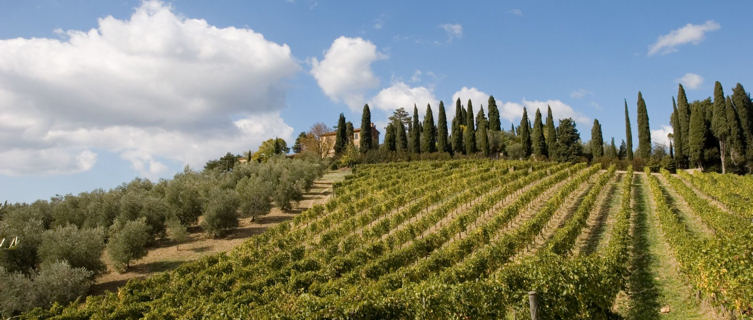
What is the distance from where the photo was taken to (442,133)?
67812mm

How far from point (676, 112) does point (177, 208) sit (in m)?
65.4

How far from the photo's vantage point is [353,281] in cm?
1231

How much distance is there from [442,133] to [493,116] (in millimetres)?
15443

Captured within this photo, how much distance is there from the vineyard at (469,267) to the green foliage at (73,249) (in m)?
2.10

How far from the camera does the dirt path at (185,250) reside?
1759cm

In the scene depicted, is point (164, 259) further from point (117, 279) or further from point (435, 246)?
point (435, 246)

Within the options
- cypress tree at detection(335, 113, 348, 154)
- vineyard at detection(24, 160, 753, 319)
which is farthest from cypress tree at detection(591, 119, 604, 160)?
cypress tree at detection(335, 113, 348, 154)

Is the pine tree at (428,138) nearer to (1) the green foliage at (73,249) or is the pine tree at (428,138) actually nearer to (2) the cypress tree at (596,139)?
(2) the cypress tree at (596,139)

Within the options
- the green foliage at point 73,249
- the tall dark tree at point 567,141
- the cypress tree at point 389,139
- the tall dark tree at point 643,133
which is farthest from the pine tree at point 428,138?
the green foliage at point 73,249

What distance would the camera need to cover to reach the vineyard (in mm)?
7824

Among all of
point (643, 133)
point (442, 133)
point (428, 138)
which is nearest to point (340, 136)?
point (428, 138)

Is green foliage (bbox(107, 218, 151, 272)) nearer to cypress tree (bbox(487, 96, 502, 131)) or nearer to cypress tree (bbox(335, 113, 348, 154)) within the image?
cypress tree (bbox(335, 113, 348, 154))

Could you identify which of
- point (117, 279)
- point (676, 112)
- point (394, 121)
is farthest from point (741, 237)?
point (394, 121)

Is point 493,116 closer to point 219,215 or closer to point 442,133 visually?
point 442,133
